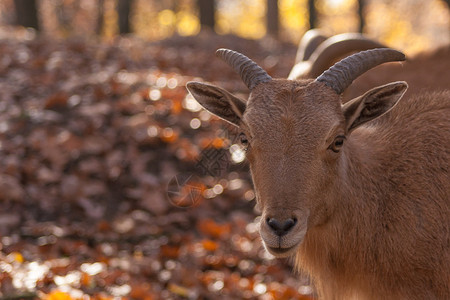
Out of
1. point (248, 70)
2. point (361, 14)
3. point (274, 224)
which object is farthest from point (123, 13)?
point (274, 224)

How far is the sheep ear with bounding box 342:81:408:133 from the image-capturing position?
404 centimetres

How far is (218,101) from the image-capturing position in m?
4.39

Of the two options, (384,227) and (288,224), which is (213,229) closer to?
(384,227)

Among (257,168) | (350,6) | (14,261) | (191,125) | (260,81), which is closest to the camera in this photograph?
(257,168)

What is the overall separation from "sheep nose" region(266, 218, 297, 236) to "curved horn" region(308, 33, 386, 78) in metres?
3.24

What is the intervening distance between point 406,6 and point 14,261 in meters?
52.2

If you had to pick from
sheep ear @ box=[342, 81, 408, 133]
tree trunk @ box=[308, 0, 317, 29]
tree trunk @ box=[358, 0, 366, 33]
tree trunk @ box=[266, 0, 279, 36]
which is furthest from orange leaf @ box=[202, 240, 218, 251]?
tree trunk @ box=[266, 0, 279, 36]

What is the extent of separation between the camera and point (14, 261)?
5395 mm

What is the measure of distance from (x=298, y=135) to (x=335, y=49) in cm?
323

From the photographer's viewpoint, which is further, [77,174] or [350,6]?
[350,6]

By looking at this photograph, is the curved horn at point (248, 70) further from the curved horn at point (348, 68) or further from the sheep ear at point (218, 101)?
the curved horn at point (348, 68)

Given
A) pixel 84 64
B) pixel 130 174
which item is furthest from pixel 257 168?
pixel 84 64

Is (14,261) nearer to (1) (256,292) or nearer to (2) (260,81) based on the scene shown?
(1) (256,292)

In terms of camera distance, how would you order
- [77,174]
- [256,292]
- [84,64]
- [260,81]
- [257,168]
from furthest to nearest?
[84,64]
[77,174]
[256,292]
[260,81]
[257,168]
